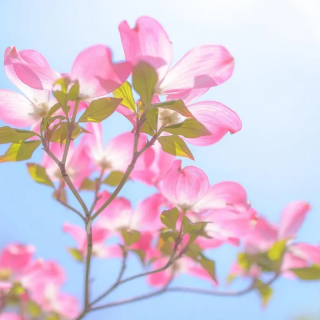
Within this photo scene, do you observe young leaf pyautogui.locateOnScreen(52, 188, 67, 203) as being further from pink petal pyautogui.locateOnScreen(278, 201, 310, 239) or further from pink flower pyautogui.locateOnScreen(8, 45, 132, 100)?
pink petal pyautogui.locateOnScreen(278, 201, 310, 239)

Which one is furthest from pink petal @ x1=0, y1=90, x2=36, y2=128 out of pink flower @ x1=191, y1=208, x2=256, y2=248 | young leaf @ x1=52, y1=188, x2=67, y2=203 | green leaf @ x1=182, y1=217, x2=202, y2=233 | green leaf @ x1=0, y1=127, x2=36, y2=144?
pink flower @ x1=191, y1=208, x2=256, y2=248

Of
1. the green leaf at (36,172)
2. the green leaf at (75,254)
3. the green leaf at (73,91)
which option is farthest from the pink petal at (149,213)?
the green leaf at (73,91)

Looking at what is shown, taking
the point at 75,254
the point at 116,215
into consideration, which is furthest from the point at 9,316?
the point at 116,215

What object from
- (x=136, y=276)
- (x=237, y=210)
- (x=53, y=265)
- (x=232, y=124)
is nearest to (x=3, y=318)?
(x=53, y=265)

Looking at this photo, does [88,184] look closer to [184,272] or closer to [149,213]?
[149,213]

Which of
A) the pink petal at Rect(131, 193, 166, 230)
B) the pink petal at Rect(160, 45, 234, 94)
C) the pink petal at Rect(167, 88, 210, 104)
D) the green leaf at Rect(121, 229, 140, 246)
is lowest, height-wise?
the green leaf at Rect(121, 229, 140, 246)

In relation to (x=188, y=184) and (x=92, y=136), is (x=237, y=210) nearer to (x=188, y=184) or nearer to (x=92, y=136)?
(x=188, y=184)

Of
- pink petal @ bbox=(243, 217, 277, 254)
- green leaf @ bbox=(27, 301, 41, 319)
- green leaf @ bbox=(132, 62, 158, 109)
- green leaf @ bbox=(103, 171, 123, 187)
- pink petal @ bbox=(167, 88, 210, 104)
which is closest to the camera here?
green leaf @ bbox=(132, 62, 158, 109)
